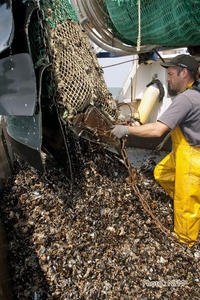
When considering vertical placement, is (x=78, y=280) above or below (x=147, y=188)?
below

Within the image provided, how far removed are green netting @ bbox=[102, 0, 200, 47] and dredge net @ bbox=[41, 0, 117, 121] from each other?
2.37 feet

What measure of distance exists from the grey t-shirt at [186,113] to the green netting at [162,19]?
0.69m

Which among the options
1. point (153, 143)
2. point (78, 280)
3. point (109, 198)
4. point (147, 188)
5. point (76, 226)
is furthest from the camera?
point (153, 143)

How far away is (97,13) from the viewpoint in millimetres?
2883

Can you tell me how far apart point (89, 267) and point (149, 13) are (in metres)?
2.73

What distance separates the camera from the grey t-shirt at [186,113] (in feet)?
6.52

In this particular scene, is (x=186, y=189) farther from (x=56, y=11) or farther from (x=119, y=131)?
(x=56, y=11)

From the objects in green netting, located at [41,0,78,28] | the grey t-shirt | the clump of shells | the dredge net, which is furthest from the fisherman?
green netting, located at [41,0,78,28]

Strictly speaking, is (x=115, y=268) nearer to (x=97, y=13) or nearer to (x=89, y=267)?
(x=89, y=267)

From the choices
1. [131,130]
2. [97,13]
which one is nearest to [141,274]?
[131,130]

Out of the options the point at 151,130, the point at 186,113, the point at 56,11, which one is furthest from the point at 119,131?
the point at 56,11

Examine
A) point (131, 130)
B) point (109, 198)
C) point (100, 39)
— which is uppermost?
point (100, 39)

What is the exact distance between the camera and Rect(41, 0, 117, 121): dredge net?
5.40 feet

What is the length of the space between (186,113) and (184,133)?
10.7 inches
